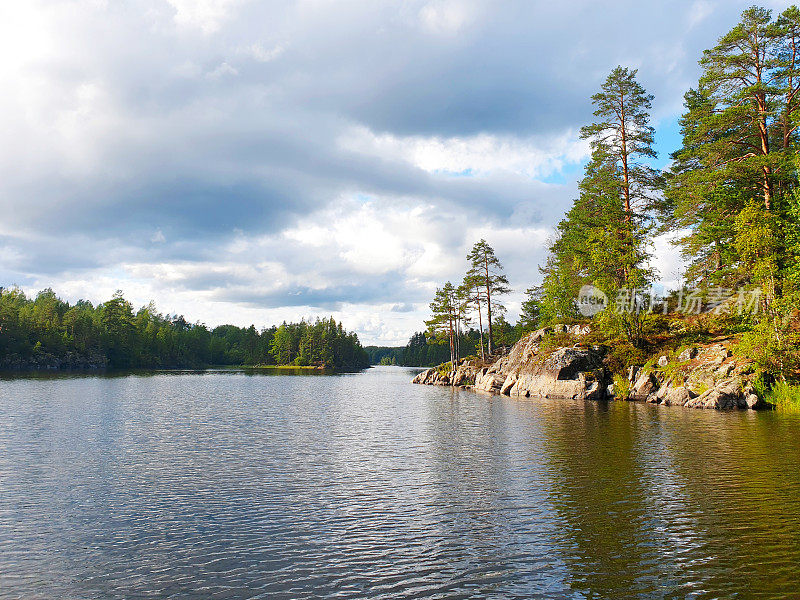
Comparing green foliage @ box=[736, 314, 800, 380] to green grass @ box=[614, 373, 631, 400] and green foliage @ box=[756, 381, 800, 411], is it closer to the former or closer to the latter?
green foliage @ box=[756, 381, 800, 411]

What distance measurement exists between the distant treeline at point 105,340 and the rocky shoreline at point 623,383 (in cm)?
11528

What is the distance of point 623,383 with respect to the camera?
149ft

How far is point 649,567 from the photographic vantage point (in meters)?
9.89

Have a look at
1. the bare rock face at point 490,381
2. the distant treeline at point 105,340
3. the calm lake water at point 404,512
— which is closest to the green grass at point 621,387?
the bare rock face at point 490,381

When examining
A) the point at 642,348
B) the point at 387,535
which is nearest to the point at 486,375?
the point at 642,348

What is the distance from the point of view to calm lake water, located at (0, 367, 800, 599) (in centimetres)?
949

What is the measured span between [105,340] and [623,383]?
144 meters

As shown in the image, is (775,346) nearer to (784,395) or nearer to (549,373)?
(784,395)

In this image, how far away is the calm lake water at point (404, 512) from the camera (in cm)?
949

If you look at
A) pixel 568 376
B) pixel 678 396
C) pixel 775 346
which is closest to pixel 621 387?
pixel 568 376

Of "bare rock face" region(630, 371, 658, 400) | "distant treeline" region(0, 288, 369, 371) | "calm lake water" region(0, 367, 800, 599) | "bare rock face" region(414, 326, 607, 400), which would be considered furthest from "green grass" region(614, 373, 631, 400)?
"distant treeline" region(0, 288, 369, 371)

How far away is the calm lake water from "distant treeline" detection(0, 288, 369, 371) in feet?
391

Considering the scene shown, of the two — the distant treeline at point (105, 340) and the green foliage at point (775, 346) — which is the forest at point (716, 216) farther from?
the distant treeline at point (105, 340)

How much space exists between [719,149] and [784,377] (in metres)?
17.9
